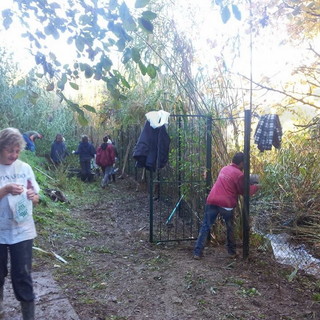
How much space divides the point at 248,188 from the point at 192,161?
1.46 m

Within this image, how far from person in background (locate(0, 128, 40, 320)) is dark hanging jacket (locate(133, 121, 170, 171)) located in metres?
2.98

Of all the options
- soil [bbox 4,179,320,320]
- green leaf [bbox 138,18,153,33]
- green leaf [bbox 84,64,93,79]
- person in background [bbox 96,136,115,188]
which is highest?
green leaf [bbox 138,18,153,33]

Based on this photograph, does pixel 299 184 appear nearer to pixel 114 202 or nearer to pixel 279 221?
pixel 279 221

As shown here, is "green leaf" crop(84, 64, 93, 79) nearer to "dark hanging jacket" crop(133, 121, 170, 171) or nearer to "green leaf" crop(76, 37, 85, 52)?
"green leaf" crop(76, 37, 85, 52)

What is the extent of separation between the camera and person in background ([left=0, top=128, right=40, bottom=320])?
306cm

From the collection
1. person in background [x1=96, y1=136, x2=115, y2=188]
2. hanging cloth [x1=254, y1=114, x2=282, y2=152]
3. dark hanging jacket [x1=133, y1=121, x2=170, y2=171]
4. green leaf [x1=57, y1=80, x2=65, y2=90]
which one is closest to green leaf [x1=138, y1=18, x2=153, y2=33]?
green leaf [x1=57, y1=80, x2=65, y2=90]

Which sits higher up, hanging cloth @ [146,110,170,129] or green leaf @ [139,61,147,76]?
green leaf @ [139,61,147,76]

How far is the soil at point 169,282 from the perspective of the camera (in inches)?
156

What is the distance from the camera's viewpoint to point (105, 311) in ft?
12.7

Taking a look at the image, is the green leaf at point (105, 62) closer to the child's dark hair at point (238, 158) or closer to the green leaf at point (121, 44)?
the green leaf at point (121, 44)

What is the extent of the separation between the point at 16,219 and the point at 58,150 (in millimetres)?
11031

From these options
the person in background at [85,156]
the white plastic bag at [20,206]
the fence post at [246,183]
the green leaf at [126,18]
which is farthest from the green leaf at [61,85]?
the person in background at [85,156]

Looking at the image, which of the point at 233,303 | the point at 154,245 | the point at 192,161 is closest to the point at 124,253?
the point at 154,245

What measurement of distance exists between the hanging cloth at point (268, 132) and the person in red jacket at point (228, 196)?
33 centimetres
